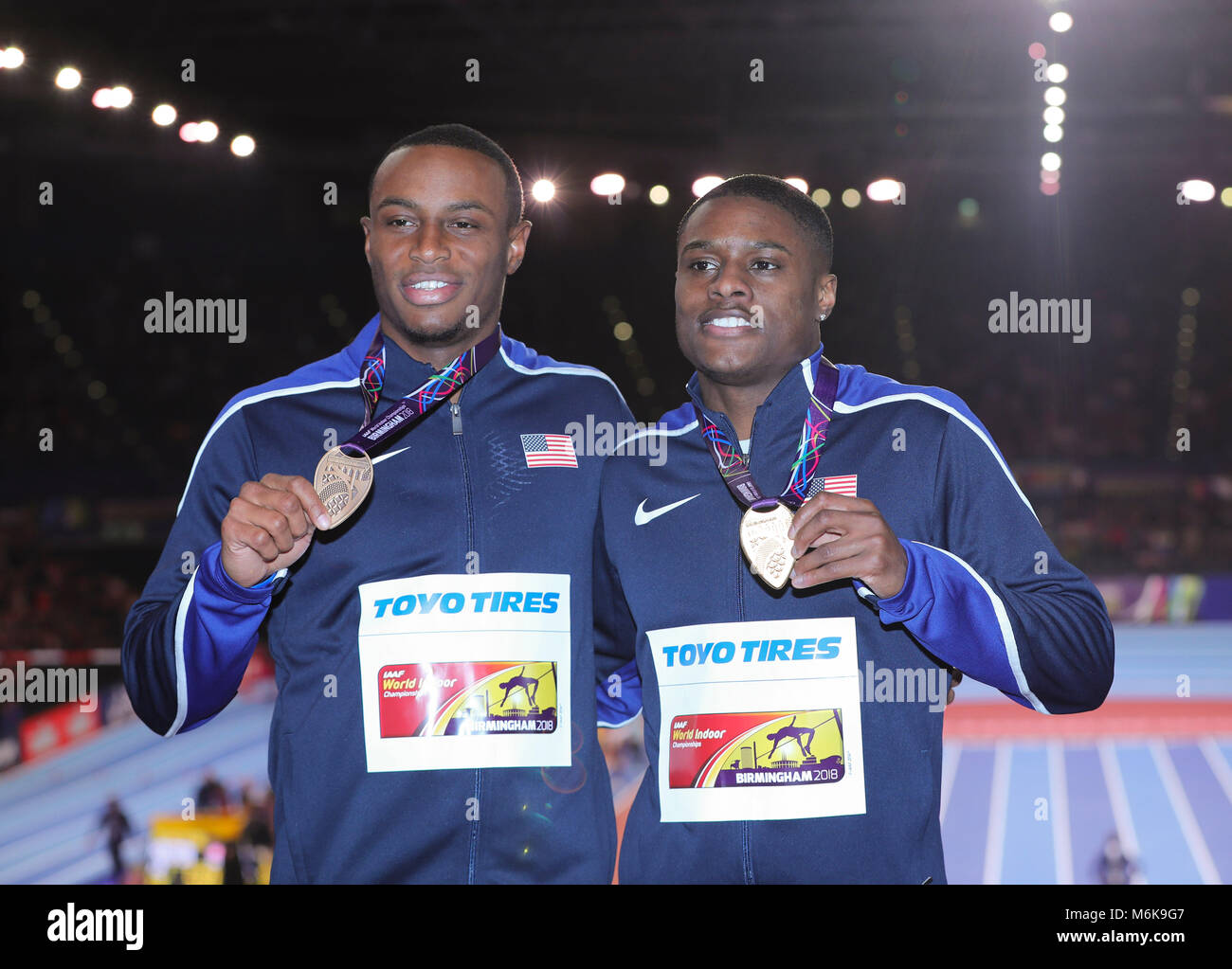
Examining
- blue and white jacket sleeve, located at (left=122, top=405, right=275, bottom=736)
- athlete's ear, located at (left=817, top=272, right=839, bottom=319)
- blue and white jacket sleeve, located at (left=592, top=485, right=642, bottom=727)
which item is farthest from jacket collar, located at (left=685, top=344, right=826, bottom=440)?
blue and white jacket sleeve, located at (left=122, top=405, right=275, bottom=736)

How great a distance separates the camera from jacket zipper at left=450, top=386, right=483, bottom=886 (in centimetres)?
219

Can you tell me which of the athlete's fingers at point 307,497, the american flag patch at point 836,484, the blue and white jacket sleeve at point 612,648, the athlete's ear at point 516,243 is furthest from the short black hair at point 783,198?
the athlete's fingers at point 307,497

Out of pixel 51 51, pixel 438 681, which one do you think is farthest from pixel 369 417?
pixel 51 51

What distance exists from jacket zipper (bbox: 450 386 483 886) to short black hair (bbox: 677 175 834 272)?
59 centimetres

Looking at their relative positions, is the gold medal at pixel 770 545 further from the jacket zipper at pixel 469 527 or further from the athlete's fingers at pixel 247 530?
the athlete's fingers at pixel 247 530

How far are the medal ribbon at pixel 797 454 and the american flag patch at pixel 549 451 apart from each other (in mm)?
277

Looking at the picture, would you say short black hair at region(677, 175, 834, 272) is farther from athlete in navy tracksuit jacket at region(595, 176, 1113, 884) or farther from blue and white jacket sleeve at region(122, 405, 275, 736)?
blue and white jacket sleeve at region(122, 405, 275, 736)

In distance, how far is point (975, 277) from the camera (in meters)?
9.59

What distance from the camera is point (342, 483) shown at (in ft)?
6.92

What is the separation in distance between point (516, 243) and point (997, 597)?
1.20 m

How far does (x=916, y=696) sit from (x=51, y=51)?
5.00 m

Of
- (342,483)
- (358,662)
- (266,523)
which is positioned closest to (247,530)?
(266,523)

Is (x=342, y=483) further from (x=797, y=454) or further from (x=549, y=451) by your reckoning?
(x=797, y=454)
